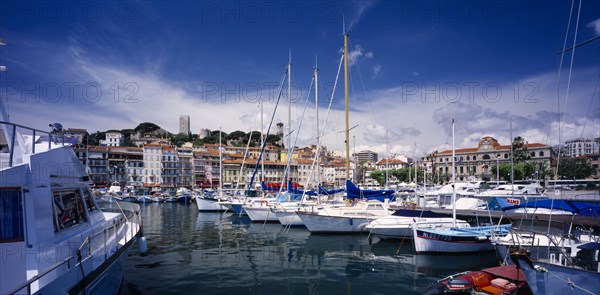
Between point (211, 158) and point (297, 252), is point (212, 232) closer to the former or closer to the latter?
point (297, 252)

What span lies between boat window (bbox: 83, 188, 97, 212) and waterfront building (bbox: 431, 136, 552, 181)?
365ft

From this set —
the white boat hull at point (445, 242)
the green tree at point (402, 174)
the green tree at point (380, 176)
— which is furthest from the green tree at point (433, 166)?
the white boat hull at point (445, 242)

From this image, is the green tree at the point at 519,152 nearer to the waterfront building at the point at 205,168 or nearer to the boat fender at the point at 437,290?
the waterfront building at the point at 205,168

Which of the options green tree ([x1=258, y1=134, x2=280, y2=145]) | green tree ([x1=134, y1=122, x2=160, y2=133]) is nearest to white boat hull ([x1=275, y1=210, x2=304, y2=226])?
green tree ([x1=258, y1=134, x2=280, y2=145])

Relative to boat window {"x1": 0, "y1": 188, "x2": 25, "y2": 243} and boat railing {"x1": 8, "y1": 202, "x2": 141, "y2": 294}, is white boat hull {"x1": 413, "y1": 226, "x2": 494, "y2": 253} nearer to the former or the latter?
boat railing {"x1": 8, "y1": 202, "x2": 141, "y2": 294}

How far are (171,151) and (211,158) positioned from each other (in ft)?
41.3

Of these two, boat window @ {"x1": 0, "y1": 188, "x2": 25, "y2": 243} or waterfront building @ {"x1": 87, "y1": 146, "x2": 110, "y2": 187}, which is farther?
waterfront building @ {"x1": 87, "y1": 146, "x2": 110, "y2": 187}

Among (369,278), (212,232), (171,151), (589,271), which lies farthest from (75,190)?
(171,151)

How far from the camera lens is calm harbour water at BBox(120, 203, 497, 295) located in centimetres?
1284

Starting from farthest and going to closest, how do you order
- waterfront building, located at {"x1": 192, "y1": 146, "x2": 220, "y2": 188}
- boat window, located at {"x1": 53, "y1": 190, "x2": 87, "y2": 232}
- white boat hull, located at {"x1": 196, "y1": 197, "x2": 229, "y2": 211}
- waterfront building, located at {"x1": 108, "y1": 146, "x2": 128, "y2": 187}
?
waterfront building, located at {"x1": 192, "y1": 146, "x2": 220, "y2": 188}, waterfront building, located at {"x1": 108, "y1": 146, "x2": 128, "y2": 187}, white boat hull, located at {"x1": 196, "y1": 197, "x2": 229, "y2": 211}, boat window, located at {"x1": 53, "y1": 190, "x2": 87, "y2": 232}

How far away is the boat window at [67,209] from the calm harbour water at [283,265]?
3520 millimetres

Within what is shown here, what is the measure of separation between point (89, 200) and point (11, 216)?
577cm

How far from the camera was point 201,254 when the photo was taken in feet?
60.2

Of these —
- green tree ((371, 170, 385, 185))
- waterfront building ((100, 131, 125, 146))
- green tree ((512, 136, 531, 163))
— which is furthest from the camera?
waterfront building ((100, 131, 125, 146))
